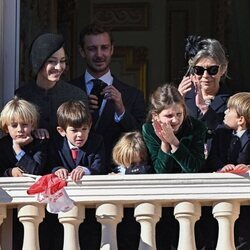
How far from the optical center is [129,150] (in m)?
9.64

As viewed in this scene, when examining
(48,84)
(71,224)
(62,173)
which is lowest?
(71,224)

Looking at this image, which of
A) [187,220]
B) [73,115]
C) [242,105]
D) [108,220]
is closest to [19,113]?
[73,115]

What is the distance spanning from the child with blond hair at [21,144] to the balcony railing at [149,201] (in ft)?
0.52

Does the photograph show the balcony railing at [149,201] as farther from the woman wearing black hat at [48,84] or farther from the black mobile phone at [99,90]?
the black mobile phone at [99,90]

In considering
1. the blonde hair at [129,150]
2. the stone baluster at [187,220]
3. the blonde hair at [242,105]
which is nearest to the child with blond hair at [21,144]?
the blonde hair at [129,150]

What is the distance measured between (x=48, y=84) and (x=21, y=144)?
50cm

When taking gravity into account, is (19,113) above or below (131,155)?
above

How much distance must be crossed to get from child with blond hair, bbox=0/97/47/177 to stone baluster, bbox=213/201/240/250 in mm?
926

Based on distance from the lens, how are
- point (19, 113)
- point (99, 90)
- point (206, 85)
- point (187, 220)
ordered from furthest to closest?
1. point (99, 90)
2. point (206, 85)
3. point (19, 113)
4. point (187, 220)

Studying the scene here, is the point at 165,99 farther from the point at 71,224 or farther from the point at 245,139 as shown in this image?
the point at 71,224

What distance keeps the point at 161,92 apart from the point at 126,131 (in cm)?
45

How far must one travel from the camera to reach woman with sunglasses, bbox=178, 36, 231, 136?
993 cm

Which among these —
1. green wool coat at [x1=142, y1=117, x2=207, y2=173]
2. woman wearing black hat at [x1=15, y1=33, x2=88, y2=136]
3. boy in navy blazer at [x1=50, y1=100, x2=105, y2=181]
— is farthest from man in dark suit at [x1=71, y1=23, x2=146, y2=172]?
green wool coat at [x1=142, y1=117, x2=207, y2=173]

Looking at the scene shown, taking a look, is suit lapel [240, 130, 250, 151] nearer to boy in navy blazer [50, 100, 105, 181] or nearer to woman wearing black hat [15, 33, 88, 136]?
boy in navy blazer [50, 100, 105, 181]
